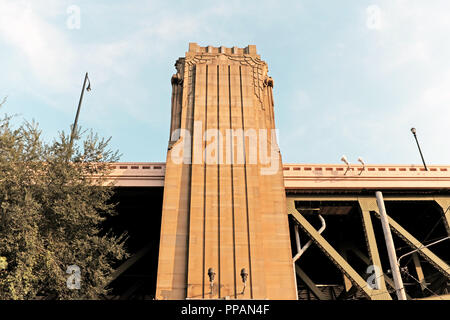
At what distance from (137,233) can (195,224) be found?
1322 centimetres

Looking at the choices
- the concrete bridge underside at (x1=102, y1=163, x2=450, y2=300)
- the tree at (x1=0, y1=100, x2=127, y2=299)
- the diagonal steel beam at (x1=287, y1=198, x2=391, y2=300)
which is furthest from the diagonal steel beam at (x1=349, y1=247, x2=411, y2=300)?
the tree at (x1=0, y1=100, x2=127, y2=299)

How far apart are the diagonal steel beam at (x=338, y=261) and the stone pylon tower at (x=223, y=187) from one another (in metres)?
3.42

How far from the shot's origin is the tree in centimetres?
1573

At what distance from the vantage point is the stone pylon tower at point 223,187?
63.5 feet

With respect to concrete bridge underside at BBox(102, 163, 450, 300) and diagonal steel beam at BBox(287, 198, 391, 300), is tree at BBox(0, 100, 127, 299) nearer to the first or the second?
concrete bridge underside at BBox(102, 163, 450, 300)

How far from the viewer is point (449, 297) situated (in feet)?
73.3

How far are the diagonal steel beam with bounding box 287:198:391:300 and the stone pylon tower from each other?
135 inches

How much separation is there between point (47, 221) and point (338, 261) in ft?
55.0

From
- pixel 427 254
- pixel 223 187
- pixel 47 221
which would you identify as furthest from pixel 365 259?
pixel 47 221

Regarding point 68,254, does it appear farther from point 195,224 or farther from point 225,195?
point 225,195

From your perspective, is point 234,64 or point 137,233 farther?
point 137,233

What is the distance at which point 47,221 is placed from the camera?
17469 mm

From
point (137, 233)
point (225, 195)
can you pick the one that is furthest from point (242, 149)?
point (137, 233)
